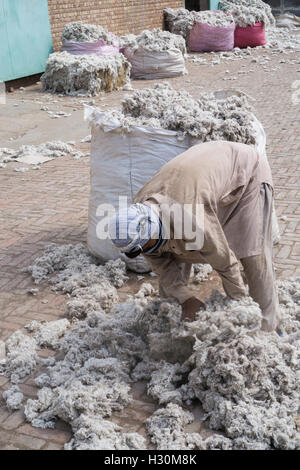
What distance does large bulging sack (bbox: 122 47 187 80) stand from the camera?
1065 cm

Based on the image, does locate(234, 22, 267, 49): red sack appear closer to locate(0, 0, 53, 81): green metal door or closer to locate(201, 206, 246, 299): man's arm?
locate(0, 0, 53, 81): green metal door

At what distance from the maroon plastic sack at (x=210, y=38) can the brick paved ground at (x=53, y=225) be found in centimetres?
552

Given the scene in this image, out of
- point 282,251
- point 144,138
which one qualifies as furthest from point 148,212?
point 282,251

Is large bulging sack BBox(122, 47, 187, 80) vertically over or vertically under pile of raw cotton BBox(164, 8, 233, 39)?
under

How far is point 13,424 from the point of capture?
2.50 m

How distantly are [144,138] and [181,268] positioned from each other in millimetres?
1188

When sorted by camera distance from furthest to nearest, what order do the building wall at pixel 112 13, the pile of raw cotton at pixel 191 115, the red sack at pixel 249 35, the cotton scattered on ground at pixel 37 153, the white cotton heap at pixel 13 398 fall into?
the red sack at pixel 249 35
the building wall at pixel 112 13
the cotton scattered on ground at pixel 37 153
the pile of raw cotton at pixel 191 115
the white cotton heap at pixel 13 398

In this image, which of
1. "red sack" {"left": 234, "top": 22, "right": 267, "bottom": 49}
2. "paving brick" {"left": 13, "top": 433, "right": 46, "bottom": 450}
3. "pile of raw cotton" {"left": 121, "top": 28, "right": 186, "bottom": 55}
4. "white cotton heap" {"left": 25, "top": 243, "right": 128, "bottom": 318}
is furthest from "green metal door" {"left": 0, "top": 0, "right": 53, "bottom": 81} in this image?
"paving brick" {"left": 13, "top": 433, "right": 46, "bottom": 450}

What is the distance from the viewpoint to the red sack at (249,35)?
13648 mm

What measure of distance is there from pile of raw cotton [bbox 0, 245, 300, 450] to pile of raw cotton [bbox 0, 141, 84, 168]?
12.4 ft

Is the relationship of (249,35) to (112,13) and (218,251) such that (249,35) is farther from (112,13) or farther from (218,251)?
(218,251)

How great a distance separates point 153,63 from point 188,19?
3433 millimetres

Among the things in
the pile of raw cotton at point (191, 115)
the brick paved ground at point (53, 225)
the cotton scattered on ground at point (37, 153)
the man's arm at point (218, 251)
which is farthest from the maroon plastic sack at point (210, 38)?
the man's arm at point (218, 251)

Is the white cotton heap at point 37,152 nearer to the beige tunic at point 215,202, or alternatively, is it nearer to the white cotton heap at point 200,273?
the white cotton heap at point 200,273
